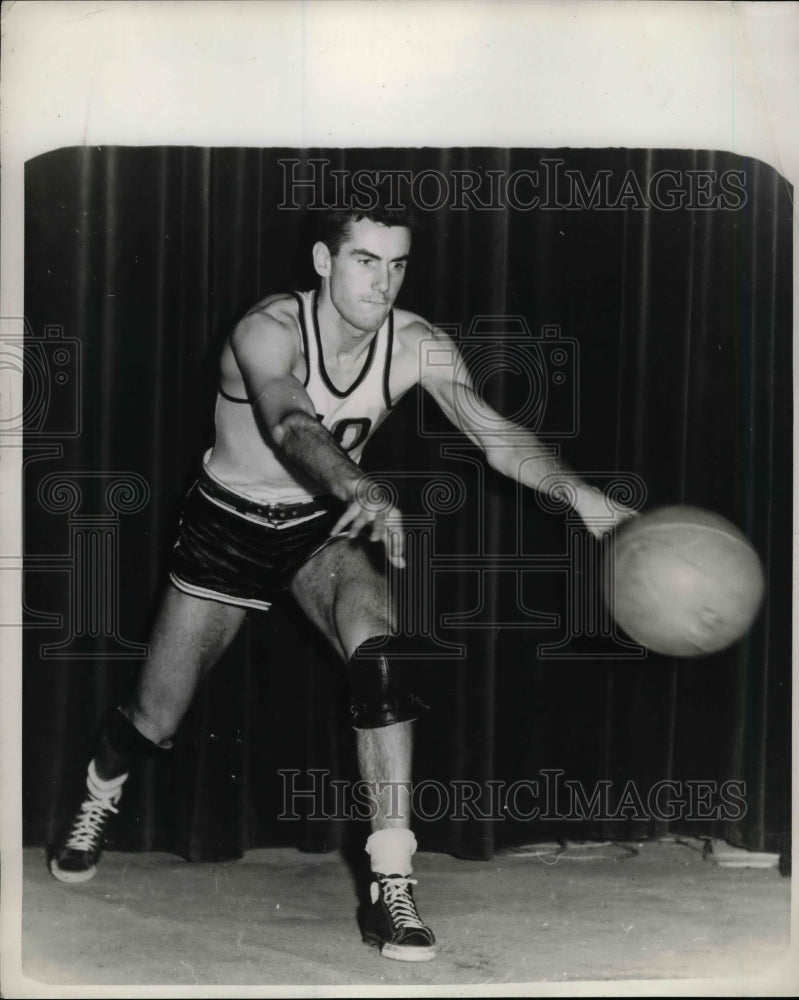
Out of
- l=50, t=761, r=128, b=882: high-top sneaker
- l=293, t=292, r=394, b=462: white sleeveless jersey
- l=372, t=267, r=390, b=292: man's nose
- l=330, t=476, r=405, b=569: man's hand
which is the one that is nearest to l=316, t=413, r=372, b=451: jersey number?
l=293, t=292, r=394, b=462: white sleeveless jersey

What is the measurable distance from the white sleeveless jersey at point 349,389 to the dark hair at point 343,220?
0.51 ft

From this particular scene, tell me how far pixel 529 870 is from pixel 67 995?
1270mm

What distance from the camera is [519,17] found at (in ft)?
10.9

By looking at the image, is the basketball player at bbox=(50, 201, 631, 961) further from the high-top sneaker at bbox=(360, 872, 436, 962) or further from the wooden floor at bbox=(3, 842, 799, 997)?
the high-top sneaker at bbox=(360, 872, 436, 962)

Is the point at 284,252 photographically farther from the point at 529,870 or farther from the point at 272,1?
the point at 529,870

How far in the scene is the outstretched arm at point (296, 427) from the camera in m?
2.70

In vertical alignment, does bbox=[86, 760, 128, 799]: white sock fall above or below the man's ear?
below

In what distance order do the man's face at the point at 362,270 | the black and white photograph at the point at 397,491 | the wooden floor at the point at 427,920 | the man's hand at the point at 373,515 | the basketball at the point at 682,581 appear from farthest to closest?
the man's face at the point at 362,270 → the black and white photograph at the point at 397,491 → the wooden floor at the point at 427,920 → the basketball at the point at 682,581 → the man's hand at the point at 373,515

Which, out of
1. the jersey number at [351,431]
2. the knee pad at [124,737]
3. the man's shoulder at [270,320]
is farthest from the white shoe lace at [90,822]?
the man's shoulder at [270,320]

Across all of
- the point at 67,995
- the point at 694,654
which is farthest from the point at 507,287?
the point at 67,995

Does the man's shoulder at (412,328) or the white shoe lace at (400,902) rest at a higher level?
the man's shoulder at (412,328)

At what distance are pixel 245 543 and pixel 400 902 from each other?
102cm

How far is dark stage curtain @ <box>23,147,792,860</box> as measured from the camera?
11.3ft

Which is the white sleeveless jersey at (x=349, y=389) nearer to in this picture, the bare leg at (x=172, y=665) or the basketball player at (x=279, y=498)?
the basketball player at (x=279, y=498)
